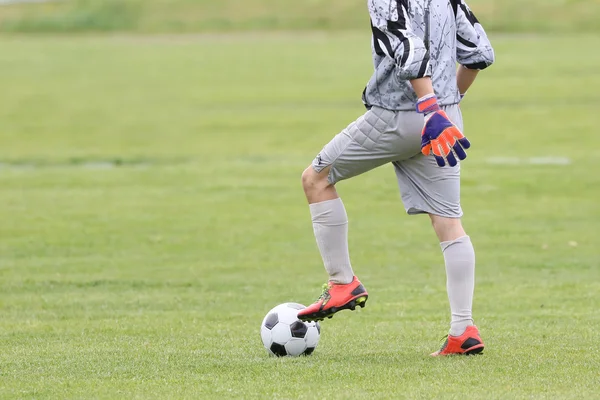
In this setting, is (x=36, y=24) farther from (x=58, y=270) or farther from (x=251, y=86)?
(x=58, y=270)

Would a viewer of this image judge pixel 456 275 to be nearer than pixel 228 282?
Yes

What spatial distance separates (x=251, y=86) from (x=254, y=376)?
34.7 m

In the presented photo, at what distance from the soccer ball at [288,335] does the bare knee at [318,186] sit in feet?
2.35

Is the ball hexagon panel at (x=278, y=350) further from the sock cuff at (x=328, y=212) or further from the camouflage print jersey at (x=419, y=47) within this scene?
the camouflage print jersey at (x=419, y=47)

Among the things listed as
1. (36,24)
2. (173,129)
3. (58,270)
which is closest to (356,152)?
(58,270)

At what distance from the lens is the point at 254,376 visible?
5.70m

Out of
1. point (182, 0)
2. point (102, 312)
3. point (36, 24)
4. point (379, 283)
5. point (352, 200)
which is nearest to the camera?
point (102, 312)

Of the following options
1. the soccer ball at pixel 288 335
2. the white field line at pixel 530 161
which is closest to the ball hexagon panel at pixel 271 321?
the soccer ball at pixel 288 335

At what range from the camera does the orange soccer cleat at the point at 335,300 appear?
6.37 meters

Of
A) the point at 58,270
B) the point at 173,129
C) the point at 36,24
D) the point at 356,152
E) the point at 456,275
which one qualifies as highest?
the point at 356,152

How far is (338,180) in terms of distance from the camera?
21.0 ft

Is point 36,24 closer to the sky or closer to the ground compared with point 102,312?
closer to the ground

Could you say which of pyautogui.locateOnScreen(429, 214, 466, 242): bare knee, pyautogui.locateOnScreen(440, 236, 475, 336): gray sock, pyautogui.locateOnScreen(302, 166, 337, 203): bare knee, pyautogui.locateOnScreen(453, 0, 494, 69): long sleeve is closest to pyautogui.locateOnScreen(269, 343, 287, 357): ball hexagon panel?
pyautogui.locateOnScreen(302, 166, 337, 203): bare knee

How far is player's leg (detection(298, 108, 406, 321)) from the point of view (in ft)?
20.3
